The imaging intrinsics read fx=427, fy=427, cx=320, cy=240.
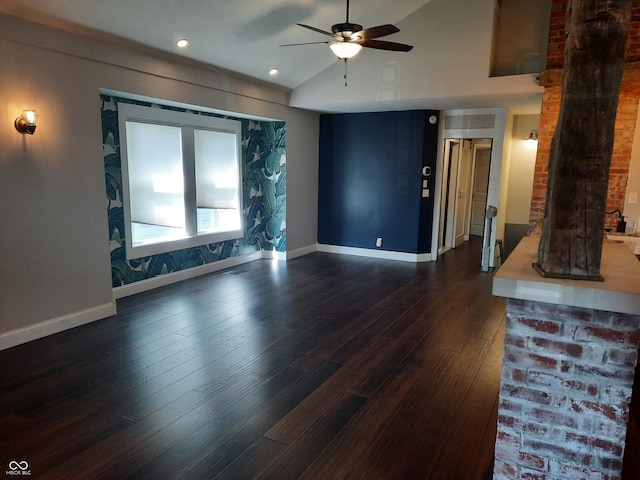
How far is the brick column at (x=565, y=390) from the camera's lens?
1650 mm

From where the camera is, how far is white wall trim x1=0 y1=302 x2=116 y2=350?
360 cm

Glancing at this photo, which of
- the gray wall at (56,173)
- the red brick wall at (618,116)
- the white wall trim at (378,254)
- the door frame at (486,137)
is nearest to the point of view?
the gray wall at (56,173)

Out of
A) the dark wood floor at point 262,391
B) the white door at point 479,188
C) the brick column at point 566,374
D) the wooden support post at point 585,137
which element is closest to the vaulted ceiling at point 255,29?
the dark wood floor at point 262,391

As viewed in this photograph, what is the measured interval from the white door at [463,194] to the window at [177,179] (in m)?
4.22

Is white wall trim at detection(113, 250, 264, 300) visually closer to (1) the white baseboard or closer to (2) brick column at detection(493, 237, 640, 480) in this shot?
(1) the white baseboard

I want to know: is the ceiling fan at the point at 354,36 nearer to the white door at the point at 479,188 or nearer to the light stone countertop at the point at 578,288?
the light stone countertop at the point at 578,288

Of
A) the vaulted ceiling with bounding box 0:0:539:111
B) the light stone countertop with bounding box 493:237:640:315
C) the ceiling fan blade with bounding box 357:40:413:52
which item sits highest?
the vaulted ceiling with bounding box 0:0:539:111

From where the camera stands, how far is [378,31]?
12.1 feet

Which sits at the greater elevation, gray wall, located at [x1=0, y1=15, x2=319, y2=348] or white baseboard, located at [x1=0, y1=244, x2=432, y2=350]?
gray wall, located at [x1=0, y1=15, x2=319, y2=348]

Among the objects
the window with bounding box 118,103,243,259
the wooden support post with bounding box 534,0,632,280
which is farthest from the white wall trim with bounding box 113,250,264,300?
the wooden support post with bounding box 534,0,632,280

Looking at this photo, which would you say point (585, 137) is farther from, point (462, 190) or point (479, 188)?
point (479, 188)

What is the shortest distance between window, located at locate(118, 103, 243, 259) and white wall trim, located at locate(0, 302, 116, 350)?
3.06 feet

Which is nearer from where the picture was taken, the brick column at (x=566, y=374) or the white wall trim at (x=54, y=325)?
the brick column at (x=566, y=374)

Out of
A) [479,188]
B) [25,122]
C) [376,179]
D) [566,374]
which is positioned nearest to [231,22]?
[25,122]
